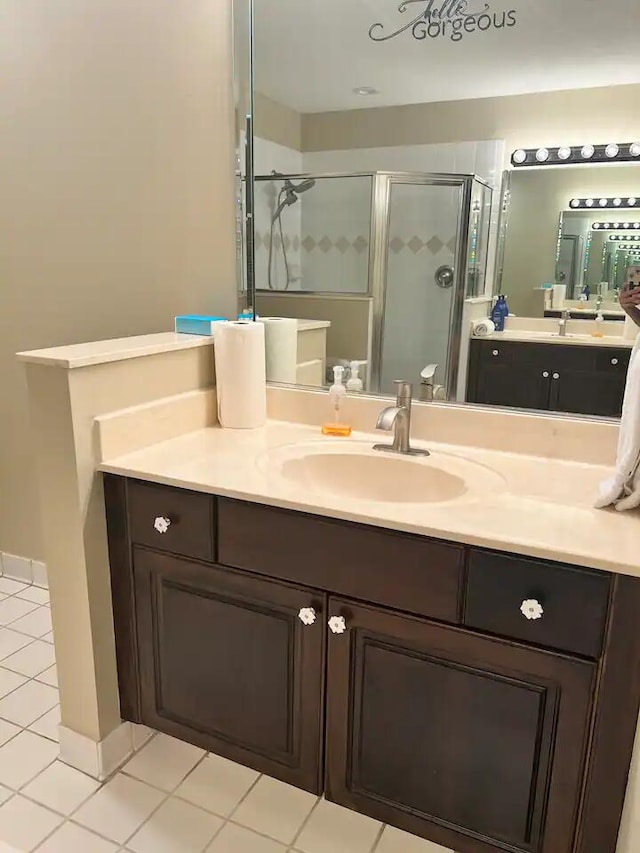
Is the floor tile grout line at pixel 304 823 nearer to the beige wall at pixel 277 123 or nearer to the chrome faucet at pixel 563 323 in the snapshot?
the chrome faucet at pixel 563 323

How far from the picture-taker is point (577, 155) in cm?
144

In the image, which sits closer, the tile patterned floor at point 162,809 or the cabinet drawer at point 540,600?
the cabinet drawer at point 540,600

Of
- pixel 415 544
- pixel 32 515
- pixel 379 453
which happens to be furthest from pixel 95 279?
pixel 415 544

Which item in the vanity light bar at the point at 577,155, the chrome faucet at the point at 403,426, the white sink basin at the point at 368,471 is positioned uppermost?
the vanity light bar at the point at 577,155

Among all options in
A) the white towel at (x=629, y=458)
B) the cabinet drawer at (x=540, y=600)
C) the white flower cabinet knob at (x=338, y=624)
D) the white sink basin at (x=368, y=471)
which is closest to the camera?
the cabinet drawer at (x=540, y=600)

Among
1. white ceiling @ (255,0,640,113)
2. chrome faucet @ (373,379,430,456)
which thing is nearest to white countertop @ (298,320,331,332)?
chrome faucet @ (373,379,430,456)

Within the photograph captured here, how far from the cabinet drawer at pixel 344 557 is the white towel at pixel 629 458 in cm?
33

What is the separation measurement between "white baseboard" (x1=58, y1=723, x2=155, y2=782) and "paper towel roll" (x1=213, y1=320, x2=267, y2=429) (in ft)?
2.83

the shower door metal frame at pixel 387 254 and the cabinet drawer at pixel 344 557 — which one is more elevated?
the shower door metal frame at pixel 387 254

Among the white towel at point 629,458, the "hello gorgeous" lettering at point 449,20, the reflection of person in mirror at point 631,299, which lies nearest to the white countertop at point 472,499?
the white towel at point 629,458

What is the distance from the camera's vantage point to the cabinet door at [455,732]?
3.87ft

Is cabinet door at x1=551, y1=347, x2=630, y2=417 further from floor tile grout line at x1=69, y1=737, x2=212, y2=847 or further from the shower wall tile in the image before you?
floor tile grout line at x1=69, y1=737, x2=212, y2=847

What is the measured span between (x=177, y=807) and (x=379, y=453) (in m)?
0.99

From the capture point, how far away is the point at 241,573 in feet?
4.67
